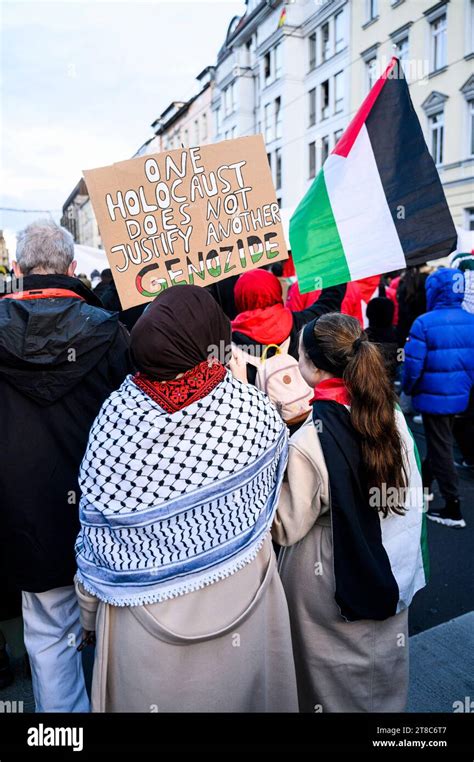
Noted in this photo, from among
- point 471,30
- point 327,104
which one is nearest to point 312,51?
point 327,104

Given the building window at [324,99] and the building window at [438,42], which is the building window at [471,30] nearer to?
the building window at [438,42]

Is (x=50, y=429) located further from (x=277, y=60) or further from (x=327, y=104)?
(x=277, y=60)

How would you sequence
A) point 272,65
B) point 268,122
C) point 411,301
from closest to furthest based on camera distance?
point 411,301 → point 272,65 → point 268,122

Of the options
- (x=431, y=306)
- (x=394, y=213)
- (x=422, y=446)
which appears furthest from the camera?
(x=422, y=446)

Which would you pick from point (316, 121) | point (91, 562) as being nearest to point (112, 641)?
point (91, 562)

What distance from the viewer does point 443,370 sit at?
434cm

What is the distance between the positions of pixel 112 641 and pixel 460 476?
4.67 m

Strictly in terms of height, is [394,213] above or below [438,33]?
below

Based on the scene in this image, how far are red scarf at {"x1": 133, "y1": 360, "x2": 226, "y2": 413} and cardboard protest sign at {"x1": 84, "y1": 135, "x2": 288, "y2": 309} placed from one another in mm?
955

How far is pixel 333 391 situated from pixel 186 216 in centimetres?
118

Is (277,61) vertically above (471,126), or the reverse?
(277,61)

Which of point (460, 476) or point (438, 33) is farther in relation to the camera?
point (438, 33)

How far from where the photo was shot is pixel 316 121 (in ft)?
95.5
